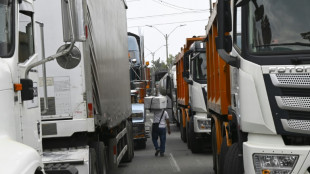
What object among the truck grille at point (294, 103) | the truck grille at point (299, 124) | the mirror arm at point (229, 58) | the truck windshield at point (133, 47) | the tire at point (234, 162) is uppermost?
the truck windshield at point (133, 47)

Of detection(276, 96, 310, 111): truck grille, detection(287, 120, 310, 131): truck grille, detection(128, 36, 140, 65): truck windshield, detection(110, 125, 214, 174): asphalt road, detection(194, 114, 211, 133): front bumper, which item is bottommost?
detection(110, 125, 214, 174): asphalt road

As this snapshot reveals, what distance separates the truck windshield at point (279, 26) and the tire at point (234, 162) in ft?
4.84

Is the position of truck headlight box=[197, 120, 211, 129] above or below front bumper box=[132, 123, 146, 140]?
above

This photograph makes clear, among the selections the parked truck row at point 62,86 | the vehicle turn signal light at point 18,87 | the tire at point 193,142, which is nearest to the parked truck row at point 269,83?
the parked truck row at point 62,86

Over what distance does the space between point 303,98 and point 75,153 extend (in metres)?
3.54

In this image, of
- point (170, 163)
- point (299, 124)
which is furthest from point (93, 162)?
point (170, 163)

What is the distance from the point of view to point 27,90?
16.4 ft

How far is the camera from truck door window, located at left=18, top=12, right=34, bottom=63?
16.8 feet

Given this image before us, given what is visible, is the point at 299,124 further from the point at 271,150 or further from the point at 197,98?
the point at 197,98

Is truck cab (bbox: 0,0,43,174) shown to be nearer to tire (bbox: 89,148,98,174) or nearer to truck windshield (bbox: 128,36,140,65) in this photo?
tire (bbox: 89,148,98,174)

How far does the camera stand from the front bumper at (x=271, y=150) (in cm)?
600

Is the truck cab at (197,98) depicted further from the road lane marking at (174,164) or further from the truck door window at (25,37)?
the truck door window at (25,37)

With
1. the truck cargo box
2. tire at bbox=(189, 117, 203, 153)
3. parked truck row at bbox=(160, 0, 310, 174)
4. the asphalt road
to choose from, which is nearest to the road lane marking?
the asphalt road

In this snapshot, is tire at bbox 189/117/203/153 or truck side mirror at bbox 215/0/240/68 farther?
tire at bbox 189/117/203/153
